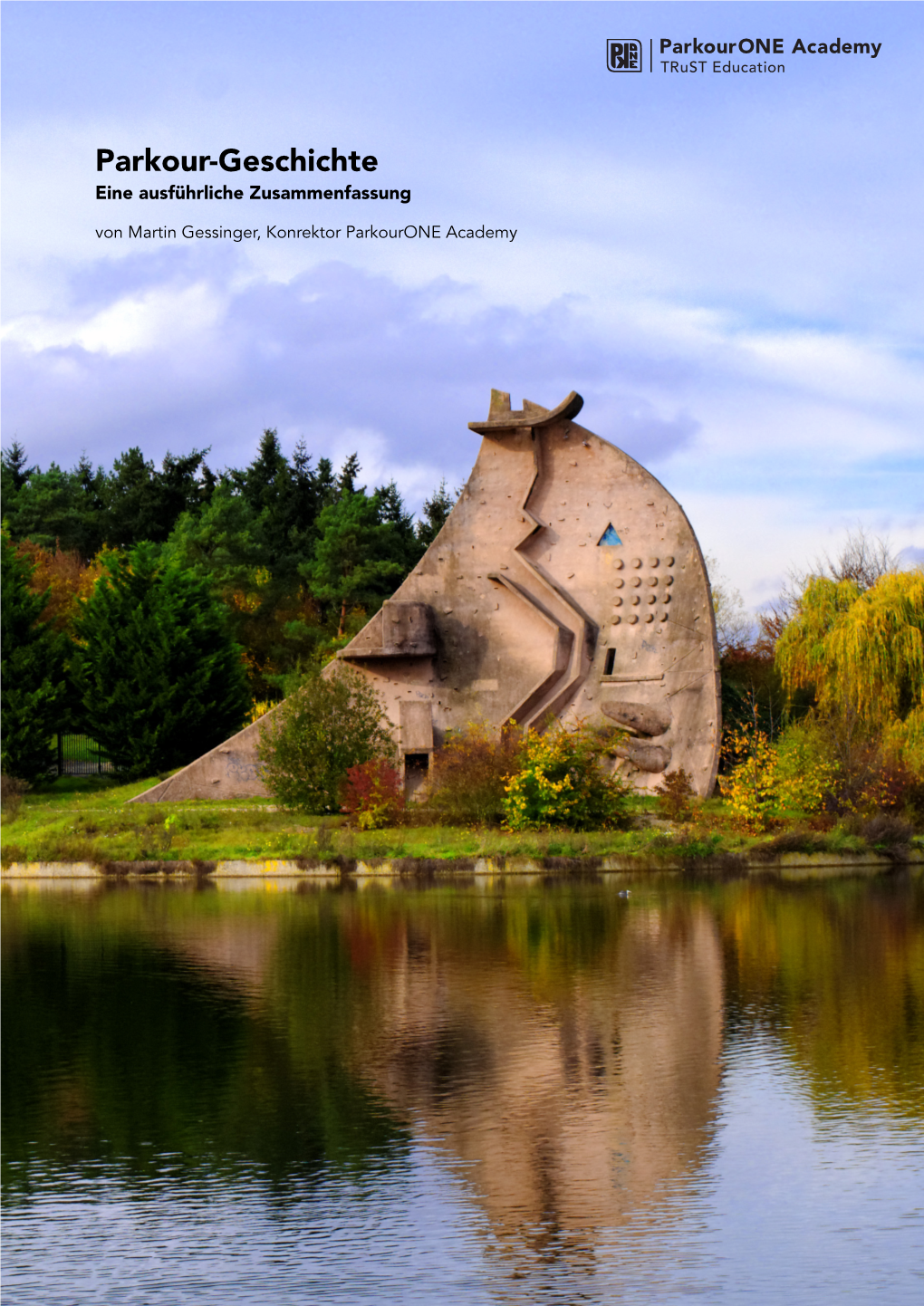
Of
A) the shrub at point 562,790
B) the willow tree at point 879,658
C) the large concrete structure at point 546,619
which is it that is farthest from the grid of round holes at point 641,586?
the shrub at point 562,790

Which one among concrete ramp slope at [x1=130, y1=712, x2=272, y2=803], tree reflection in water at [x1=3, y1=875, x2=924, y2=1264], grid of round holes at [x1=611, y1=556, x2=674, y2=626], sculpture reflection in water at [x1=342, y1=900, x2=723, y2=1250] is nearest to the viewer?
sculpture reflection in water at [x1=342, y1=900, x2=723, y2=1250]

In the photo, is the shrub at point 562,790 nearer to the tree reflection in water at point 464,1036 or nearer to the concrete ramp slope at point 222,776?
the tree reflection in water at point 464,1036

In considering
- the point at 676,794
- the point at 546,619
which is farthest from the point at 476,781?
the point at 546,619

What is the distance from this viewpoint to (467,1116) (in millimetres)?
7922

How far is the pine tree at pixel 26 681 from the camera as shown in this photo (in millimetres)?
34219

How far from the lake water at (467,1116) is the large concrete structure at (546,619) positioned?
13.6m

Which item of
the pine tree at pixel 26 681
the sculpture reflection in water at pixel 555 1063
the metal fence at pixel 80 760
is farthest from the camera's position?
the metal fence at pixel 80 760

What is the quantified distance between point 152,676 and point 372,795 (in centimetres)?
1147

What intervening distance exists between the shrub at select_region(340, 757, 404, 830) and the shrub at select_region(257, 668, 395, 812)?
18.3 inches

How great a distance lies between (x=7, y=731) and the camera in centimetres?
3381

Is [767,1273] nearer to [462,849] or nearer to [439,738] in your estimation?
[462,849]

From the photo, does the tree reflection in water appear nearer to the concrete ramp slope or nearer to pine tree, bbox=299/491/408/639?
the concrete ramp slope

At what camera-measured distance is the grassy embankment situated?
2197cm

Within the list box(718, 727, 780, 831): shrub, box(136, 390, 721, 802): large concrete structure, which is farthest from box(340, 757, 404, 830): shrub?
box(718, 727, 780, 831): shrub
